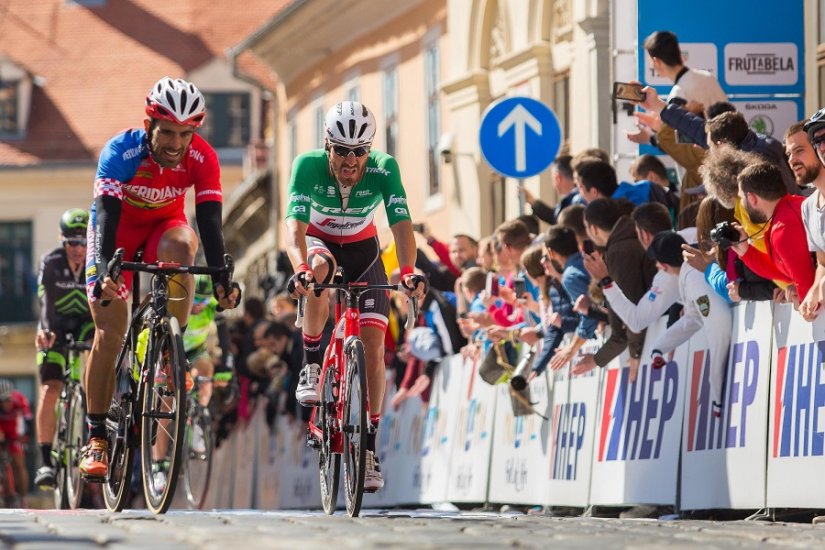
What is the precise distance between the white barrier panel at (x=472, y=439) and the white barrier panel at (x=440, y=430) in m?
0.10

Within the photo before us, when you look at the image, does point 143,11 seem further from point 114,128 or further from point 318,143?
point 318,143

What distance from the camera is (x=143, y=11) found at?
6500 cm

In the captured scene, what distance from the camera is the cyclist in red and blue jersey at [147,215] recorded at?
1159cm

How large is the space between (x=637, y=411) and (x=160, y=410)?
312cm

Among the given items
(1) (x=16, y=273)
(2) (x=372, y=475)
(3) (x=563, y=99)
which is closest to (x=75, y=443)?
(2) (x=372, y=475)

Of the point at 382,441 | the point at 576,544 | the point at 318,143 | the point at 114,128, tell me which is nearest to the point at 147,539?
the point at 576,544

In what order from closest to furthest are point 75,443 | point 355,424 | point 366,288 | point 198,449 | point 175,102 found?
1. point 355,424
2. point 175,102
3. point 366,288
4. point 75,443
5. point 198,449

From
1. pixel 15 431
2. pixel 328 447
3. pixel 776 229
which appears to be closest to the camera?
pixel 776 229

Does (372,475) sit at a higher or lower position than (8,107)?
lower

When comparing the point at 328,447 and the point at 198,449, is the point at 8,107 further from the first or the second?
the point at 328,447

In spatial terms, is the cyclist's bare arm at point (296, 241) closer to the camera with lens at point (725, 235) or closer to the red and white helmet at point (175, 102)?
the red and white helmet at point (175, 102)

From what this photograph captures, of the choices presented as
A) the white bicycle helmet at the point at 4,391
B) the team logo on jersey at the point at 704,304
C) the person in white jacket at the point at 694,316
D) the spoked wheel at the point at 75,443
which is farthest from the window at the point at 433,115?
the team logo on jersey at the point at 704,304

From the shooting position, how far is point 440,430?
17.9 metres

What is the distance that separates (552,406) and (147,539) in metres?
6.79
